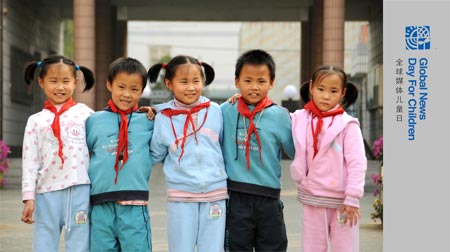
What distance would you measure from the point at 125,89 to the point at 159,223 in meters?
4.41

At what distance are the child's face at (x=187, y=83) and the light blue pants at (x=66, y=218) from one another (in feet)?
2.49

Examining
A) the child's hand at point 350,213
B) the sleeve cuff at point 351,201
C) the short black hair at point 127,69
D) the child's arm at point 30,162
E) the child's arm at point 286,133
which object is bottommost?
the child's hand at point 350,213

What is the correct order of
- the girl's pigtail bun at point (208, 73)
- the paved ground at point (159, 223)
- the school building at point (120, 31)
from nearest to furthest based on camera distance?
the girl's pigtail bun at point (208, 73) < the paved ground at point (159, 223) < the school building at point (120, 31)

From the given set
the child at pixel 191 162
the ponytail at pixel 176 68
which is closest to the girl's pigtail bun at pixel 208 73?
the ponytail at pixel 176 68

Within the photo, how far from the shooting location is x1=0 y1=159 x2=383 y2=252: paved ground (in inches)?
281

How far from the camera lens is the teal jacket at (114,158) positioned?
4387mm

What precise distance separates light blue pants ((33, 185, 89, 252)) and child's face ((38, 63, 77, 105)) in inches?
Answer: 21.1

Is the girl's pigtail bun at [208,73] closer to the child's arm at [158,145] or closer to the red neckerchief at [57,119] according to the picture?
the child's arm at [158,145]

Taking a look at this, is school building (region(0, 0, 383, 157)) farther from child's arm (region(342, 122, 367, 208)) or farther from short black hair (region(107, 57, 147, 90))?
child's arm (region(342, 122, 367, 208))

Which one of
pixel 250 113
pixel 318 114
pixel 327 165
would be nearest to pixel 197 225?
pixel 250 113

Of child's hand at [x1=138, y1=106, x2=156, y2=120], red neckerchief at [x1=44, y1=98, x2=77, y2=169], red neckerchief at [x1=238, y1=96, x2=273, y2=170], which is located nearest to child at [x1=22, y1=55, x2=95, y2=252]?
red neckerchief at [x1=44, y1=98, x2=77, y2=169]

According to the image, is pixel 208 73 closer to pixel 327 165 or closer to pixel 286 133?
pixel 286 133

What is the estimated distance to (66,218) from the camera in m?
4.39
